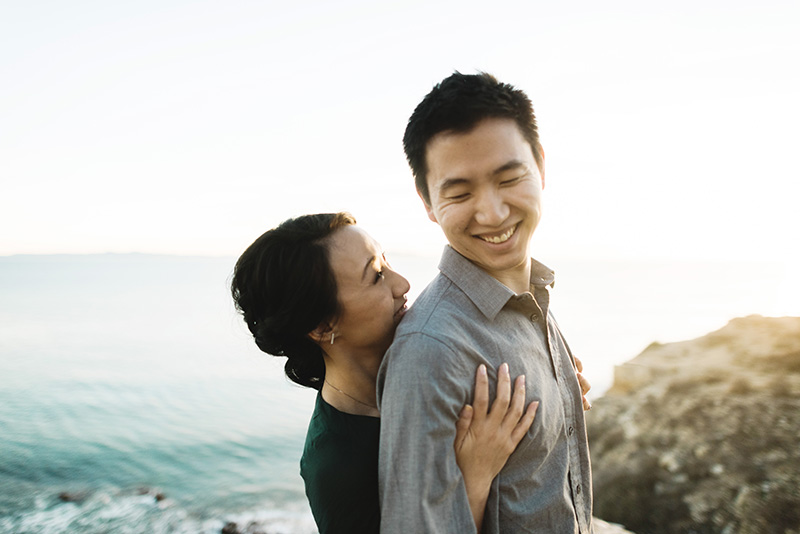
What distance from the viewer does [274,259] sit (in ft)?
7.08

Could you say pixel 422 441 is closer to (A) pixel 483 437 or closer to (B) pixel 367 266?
(A) pixel 483 437

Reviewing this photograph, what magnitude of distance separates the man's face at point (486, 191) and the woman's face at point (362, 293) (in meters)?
0.44

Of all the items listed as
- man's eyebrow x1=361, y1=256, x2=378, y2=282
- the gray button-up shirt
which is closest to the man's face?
the gray button-up shirt

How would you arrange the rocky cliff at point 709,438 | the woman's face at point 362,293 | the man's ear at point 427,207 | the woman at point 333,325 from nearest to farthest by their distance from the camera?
the woman at point 333,325 < the man's ear at point 427,207 < the woman's face at point 362,293 < the rocky cliff at point 709,438

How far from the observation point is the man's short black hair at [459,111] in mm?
1813

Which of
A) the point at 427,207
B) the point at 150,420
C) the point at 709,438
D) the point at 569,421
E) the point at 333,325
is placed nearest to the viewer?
the point at 569,421

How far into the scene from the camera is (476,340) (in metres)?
1.65

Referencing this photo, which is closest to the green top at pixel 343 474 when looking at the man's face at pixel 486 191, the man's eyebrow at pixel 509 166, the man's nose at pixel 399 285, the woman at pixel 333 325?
the woman at pixel 333 325

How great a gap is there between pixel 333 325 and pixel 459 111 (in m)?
0.99

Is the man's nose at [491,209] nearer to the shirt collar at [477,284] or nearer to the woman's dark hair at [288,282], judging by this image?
the shirt collar at [477,284]

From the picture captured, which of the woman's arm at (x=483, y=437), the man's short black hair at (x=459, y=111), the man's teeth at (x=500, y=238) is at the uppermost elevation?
the man's short black hair at (x=459, y=111)

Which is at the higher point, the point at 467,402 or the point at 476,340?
the point at 476,340

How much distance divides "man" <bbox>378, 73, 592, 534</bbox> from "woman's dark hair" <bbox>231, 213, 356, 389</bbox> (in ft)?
1.60

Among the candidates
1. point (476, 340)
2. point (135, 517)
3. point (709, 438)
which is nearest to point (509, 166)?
point (476, 340)
